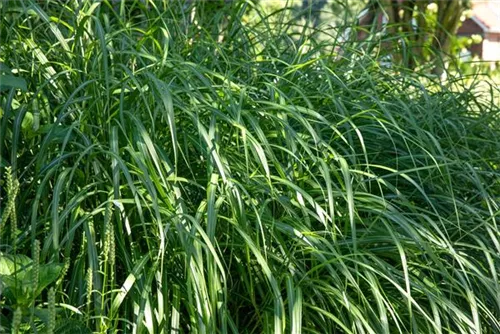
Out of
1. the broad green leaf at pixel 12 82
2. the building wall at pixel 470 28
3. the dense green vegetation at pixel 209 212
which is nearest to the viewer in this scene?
the dense green vegetation at pixel 209 212

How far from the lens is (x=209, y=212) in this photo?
2.45 meters

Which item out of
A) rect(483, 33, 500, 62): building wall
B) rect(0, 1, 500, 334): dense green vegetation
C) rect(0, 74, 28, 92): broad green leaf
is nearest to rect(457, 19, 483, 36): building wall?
rect(483, 33, 500, 62): building wall

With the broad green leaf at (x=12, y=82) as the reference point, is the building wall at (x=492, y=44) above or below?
above

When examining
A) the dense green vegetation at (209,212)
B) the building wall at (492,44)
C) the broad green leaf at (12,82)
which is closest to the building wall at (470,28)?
the building wall at (492,44)

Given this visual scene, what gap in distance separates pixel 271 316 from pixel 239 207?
11.9 inches

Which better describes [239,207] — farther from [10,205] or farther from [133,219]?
[10,205]

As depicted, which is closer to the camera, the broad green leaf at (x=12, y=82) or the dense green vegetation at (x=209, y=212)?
the dense green vegetation at (x=209, y=212)

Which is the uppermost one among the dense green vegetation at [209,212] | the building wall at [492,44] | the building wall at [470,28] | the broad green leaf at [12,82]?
the building wall at [470,28]

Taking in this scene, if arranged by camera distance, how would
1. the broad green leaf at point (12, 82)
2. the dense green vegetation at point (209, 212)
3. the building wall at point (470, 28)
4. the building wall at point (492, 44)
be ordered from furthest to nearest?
the building wall at point (470, 28) < the building wall at point (492, 44) < the broad green leaf at point (12, 82) < the dense green vegetation at point (209, 212)

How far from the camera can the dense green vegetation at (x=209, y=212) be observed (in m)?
2.41

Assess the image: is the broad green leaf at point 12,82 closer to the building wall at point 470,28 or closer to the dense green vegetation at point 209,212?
the dense green vegetation at point 209,212

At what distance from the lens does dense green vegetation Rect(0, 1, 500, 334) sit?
2.41 m

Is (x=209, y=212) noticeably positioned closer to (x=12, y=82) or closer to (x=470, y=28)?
(x=12, y=82)

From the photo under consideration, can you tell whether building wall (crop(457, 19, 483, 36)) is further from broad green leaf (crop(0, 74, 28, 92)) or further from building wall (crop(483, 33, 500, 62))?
broad green leaf (crop(0, 74, 28, 92))
